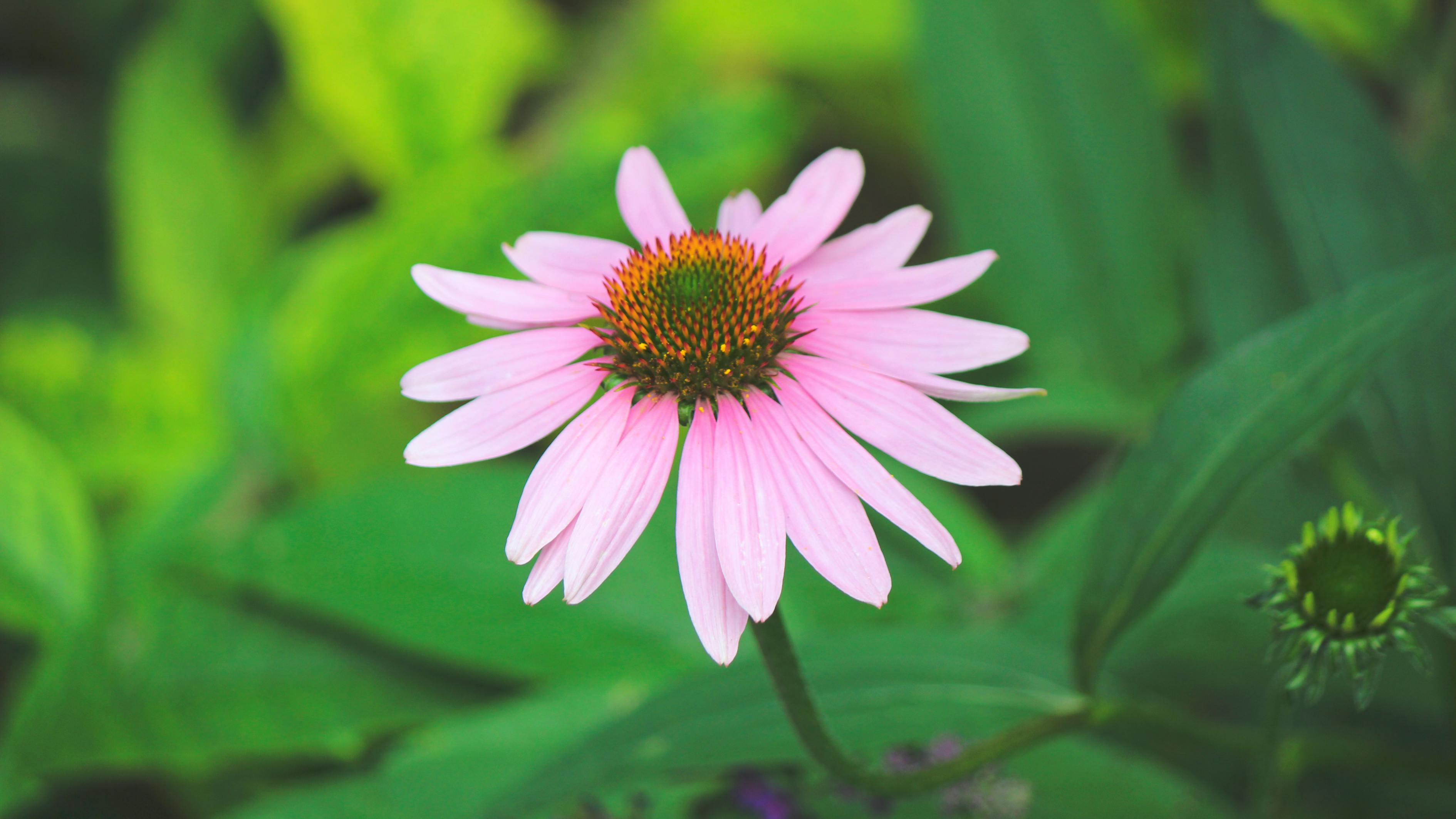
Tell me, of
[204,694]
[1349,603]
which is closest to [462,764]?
[204,694]

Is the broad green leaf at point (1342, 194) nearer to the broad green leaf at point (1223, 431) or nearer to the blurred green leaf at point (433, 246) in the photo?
the broad green leaf at point (1223, 431)

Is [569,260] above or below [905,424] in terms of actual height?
above

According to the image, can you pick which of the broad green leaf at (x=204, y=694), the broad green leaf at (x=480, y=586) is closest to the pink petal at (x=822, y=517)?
the broad green leaf at (x=480, y=586)

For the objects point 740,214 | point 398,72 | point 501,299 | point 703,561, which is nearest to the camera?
point 703,561

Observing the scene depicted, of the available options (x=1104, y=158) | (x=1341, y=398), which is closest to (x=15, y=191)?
(x=1104, y=158)

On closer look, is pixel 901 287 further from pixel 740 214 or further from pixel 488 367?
pixel 488 367

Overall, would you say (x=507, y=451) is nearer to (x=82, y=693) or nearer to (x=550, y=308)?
(x=550, y=308)

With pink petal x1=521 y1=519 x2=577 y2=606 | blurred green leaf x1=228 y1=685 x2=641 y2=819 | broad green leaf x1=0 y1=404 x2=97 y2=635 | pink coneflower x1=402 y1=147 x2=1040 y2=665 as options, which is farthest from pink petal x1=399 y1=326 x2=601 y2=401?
broad green leaf x1=0 y1=404 x2=97 y2=635
